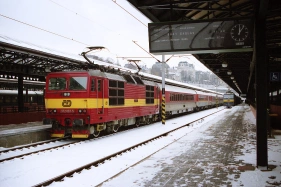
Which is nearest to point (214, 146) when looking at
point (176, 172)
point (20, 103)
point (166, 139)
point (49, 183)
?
point (166, 139)

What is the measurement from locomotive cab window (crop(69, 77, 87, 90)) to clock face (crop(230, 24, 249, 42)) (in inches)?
278

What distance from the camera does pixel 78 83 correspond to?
42.0 ft

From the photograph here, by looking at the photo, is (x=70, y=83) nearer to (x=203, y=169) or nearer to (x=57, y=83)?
(x=57, y=83)

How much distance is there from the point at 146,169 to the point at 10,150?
5.69 meters

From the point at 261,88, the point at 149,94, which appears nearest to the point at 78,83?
the point at 261,88

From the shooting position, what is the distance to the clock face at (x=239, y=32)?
768 centimetres

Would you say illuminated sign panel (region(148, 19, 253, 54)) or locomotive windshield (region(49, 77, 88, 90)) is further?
locomotive windshield (region(49, 77, 88, 90))

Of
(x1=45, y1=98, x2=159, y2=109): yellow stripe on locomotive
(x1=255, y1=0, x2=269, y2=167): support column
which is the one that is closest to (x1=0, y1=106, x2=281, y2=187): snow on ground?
(x1=255, y1=0, x2=269, y2=167): support column

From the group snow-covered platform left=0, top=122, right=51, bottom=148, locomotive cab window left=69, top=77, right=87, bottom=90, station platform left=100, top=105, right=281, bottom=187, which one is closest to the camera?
station platform left=100, top=105, right=281, bottom=187

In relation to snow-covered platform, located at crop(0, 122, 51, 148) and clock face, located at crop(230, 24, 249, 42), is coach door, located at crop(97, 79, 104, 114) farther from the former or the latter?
clock face, located at crop(230, 24, 249, 42)

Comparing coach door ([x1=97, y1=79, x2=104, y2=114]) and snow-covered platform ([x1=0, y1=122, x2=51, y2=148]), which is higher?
coach door ([x1=97, y1=79, x2=104, y2=114])

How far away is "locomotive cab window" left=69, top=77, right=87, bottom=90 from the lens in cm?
1269

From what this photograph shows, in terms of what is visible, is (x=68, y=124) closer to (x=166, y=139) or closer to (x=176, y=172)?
(x=166, y=139)

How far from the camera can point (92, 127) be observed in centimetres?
1310
